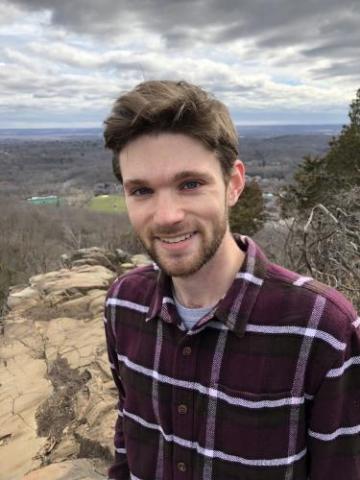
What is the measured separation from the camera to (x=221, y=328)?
4.58 feet

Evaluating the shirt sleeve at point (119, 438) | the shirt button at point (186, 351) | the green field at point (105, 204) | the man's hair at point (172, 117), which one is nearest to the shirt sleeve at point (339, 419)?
the shirt button at point (186, 351)

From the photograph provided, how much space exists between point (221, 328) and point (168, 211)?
14.7 inches

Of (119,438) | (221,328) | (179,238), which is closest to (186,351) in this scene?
(221,328)

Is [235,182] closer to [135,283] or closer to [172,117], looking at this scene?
[172,117]

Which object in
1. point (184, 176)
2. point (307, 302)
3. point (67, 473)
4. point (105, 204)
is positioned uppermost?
point (184, 176)

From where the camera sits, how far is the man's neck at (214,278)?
1.47m

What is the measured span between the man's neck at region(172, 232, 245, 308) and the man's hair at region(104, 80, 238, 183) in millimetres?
237

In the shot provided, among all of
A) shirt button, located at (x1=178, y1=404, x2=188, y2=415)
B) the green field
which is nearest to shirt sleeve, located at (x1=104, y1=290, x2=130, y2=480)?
shirt button, located at (x1=178, y1=404, x2=188, y2=415)

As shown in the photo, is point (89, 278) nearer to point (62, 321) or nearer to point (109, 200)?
point (62, 321)

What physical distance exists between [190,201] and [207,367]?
0.49m

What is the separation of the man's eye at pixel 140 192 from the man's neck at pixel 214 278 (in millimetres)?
275

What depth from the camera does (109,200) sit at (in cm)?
5009

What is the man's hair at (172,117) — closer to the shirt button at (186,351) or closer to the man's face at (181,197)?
the man's face at (181,197)

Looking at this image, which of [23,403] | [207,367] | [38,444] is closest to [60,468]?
[38,444]
